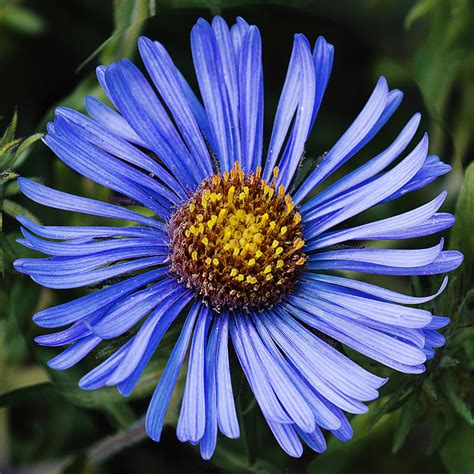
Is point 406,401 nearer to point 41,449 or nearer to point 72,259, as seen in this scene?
point 72,259

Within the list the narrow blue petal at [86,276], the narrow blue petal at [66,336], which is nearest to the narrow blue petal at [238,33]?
the narrow blue petal at [86,276]

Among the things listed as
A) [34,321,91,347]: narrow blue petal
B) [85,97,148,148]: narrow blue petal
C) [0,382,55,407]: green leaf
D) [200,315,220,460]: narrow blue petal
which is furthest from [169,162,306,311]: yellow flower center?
[0,382,55,407]: green leaf

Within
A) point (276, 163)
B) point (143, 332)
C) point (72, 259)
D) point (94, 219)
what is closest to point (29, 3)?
point (94, 219)

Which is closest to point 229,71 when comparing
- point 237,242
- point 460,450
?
point 237,242

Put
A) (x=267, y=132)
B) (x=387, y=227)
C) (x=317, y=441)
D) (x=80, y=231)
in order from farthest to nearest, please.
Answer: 1. (x=267, y=132)
2. (x=387, y=227)
3. (x=80, y=231)
4. (x=317, y=441)

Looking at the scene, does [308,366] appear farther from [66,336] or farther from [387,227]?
[66,336]

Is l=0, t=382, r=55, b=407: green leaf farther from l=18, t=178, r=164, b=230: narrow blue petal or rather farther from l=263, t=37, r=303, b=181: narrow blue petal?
l=263, t=37, r=303, b=181: narrow blue petal

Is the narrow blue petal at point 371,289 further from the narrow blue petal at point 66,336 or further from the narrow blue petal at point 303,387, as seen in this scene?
the narrow blue petal at point 66,336

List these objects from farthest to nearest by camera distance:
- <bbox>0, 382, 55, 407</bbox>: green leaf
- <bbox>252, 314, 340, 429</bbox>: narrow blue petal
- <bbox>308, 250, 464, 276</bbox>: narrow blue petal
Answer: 1. <bbox>0, 382, 55, 407</bbox>: green leaf
2. <bbox>308, 250, 464, 276</bbox>: narrow blue petal
3. <bbox>252, 314, 340, 429</bbox>: narrow blue petal
